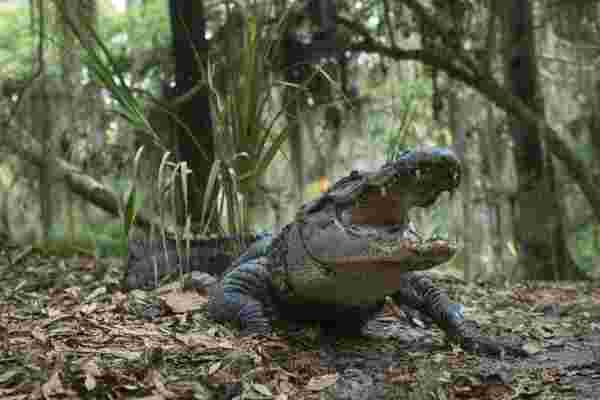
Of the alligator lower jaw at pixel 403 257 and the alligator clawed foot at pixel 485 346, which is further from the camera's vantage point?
the alligator clawed foot at pixel 485 346

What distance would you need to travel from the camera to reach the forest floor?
8.50 feet

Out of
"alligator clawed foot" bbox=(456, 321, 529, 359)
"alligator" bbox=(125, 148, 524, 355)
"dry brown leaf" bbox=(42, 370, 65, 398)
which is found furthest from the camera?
"alligator clawed foot" bbox=(456, 321, 529, 359)

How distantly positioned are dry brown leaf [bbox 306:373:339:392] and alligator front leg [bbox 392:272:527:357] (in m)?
0.95

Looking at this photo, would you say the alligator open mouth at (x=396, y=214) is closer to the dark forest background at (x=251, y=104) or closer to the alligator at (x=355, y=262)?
the alligator at (x=355, y=262)

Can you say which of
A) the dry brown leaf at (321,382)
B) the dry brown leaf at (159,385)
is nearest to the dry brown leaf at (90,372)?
the dry brown leaf at (159,385)

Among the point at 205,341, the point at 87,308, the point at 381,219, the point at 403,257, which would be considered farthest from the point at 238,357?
the point at 87,308

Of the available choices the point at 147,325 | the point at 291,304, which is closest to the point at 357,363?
the point at 291,304

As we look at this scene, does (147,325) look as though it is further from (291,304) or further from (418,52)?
(418,52)

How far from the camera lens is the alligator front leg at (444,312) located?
11.4 ft

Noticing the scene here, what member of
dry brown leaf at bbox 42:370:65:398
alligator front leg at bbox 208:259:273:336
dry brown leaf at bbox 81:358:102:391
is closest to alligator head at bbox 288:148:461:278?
alligator front leg at bbox 208:259:273:336

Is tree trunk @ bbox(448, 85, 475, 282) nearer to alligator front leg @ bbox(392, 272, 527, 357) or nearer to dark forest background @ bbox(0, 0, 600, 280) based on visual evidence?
dark forest background @ bbox(0, 0, 600, 280)

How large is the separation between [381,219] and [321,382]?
0.95 metres

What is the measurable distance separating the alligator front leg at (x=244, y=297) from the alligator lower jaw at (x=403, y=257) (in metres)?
0.55

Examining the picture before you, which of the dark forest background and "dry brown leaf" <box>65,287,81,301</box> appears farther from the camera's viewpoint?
the dark forest background
